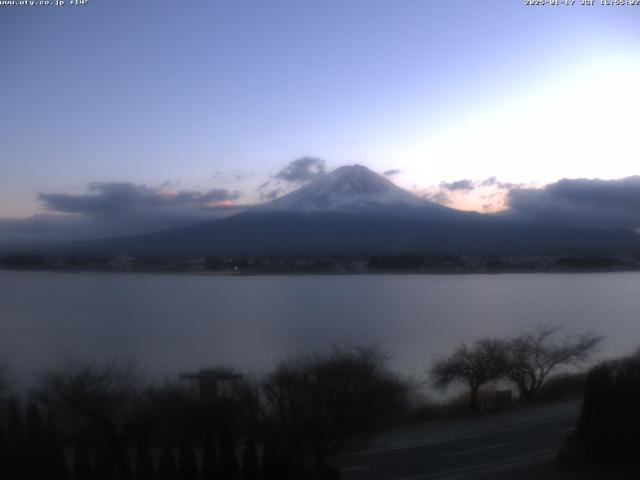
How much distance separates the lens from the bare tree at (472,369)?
700 cm

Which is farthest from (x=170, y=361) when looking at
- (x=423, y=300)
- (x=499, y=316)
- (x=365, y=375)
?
(x=423, y=300)

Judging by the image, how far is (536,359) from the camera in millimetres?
7602

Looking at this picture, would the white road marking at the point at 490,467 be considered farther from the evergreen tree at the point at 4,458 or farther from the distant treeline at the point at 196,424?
the evergreen tree at the point at 4,458

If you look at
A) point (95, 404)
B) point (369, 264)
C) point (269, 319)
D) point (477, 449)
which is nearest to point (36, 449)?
point (95, 404)

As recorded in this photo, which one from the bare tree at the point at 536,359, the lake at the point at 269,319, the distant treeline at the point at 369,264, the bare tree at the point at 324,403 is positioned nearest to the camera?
the bare tree at the point at 324,403

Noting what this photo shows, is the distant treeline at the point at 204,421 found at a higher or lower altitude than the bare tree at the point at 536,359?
higher

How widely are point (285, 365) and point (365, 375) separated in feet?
2.68

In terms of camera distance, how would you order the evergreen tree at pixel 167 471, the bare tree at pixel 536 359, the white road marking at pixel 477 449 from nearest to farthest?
the evergreen tree at pixel 167 471 → the white road marking at pixel 477 449 → the bare tree at pixel 536 359

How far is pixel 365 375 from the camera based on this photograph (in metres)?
5.41

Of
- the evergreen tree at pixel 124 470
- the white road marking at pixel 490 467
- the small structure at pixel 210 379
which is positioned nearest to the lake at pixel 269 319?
the small structure at pixel 210 379

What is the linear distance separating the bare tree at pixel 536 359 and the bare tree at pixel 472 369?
17cm

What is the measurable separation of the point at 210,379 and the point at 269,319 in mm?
7800

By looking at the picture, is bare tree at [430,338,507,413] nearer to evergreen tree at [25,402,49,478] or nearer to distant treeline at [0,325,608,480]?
distant treeline at [0,325,608,480]

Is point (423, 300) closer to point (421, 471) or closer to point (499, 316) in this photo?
point (499, 316)
